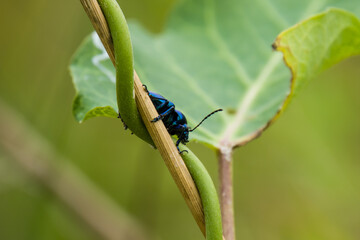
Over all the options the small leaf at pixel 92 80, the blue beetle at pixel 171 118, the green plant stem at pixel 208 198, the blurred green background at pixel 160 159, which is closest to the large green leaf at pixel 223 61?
the small leaf at pixel 92 80

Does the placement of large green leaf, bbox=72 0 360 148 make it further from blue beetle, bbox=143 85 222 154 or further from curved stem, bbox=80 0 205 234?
curved stem, bbox=80 0 205 234

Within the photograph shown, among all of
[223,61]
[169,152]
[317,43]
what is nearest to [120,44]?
[169,152]

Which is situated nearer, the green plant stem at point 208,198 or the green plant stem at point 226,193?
the green plant stem at point 208,198

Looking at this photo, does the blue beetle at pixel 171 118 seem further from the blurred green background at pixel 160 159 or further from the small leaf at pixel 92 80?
the blurred green background at pixel 160 159

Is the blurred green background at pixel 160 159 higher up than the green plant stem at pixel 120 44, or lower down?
lower down

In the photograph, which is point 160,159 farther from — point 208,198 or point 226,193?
point 208,198
